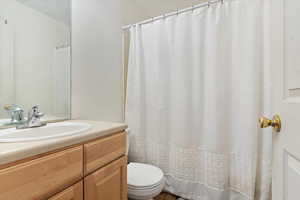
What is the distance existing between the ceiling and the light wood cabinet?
1.10 meters

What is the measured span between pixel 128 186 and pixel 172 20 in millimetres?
1496

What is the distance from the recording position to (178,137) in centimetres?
147

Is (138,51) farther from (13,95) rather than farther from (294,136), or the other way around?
(294,136)

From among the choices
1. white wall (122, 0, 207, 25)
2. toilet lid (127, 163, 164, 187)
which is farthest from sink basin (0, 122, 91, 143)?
white wall (122, 0, 207, 25)

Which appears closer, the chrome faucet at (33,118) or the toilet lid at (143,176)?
the chrome faucet at (33,118)

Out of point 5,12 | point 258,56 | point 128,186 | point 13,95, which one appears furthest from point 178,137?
point 5,12

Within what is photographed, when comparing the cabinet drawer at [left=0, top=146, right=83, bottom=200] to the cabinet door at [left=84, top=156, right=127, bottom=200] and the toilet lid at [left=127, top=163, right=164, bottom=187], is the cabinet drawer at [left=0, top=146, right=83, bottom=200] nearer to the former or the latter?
the cabinet door at [left=84, top=156, right=127, bottom=200]

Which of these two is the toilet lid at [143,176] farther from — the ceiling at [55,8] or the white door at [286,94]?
the ceiling at [55,8]

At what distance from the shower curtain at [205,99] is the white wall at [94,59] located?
25 centimetres

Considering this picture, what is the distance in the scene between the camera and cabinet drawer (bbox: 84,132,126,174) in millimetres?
786

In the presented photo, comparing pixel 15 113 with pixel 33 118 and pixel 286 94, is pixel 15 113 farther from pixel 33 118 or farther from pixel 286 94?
pixel 286 94

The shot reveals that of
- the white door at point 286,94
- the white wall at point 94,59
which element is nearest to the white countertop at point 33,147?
the white wall at point 94,59

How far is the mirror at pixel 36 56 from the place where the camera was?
1.01m

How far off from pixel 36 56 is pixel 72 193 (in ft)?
3.35
